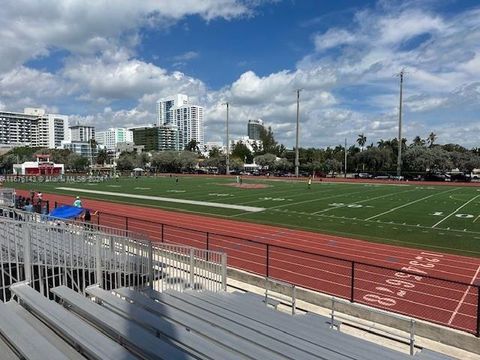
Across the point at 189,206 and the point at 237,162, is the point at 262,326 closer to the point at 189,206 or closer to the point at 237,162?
the point at 189,206

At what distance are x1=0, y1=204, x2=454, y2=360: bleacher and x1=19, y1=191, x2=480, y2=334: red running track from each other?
9.96ft

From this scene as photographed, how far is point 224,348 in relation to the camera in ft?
16.4

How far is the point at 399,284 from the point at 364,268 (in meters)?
2.03

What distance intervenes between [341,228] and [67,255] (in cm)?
1804

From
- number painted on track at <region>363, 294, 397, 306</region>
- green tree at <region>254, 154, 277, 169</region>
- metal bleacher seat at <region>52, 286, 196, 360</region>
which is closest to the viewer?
metal bleacher seat at <region>52, 286, 196, 360</region>

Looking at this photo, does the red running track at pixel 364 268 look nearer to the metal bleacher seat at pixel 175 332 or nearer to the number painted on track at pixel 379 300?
the number painted on track at pixel 379 300

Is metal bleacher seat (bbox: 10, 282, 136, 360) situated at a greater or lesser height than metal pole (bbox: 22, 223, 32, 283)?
lesser

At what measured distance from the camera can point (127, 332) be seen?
4.72 m

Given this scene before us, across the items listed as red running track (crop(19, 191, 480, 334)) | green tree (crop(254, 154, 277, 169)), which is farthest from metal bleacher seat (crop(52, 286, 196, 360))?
green tree (crop(254, 154, 277, 169))

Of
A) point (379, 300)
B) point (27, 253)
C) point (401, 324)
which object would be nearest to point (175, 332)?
point (27, 253)

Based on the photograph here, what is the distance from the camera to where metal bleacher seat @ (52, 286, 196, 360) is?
4285mm

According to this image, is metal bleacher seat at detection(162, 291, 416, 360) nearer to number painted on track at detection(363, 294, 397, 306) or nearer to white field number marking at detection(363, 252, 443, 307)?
white field number marking at detection(363, 252, 443, 307)

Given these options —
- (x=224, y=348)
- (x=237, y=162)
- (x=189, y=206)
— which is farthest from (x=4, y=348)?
(x=237, y=162)

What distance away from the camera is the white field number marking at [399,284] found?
38.3 ft
